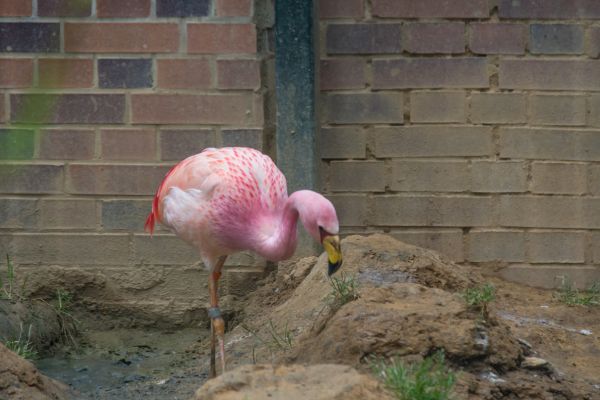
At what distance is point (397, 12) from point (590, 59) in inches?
42.9

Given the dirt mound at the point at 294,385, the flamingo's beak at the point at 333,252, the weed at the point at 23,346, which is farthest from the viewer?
the weed at the point at 23,346

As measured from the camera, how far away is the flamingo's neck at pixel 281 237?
4.37 metres

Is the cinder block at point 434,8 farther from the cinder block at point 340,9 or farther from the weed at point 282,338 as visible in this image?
the weed at point 282,338

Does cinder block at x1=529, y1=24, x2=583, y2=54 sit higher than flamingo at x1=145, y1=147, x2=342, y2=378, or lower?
higher

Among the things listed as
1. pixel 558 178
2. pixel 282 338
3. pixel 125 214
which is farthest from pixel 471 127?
pixel 125 214

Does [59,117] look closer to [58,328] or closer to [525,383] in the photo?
[58,328]

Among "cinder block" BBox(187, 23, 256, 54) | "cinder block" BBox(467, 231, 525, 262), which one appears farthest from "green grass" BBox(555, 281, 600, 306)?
"cinder block" BBox(187, 23, 256, 54)

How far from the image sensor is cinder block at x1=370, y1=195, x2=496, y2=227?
5852 millimetres

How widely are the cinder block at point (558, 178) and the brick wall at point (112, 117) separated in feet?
5.03

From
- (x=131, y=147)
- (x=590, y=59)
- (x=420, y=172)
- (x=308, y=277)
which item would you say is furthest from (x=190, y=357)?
(x=590, y=59)

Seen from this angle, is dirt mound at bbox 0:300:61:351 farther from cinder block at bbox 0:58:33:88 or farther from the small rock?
the small rock

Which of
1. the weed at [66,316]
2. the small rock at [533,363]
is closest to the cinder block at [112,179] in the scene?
the weed at [66,316]

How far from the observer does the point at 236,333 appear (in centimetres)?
542

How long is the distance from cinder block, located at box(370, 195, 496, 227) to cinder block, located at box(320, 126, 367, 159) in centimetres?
29
